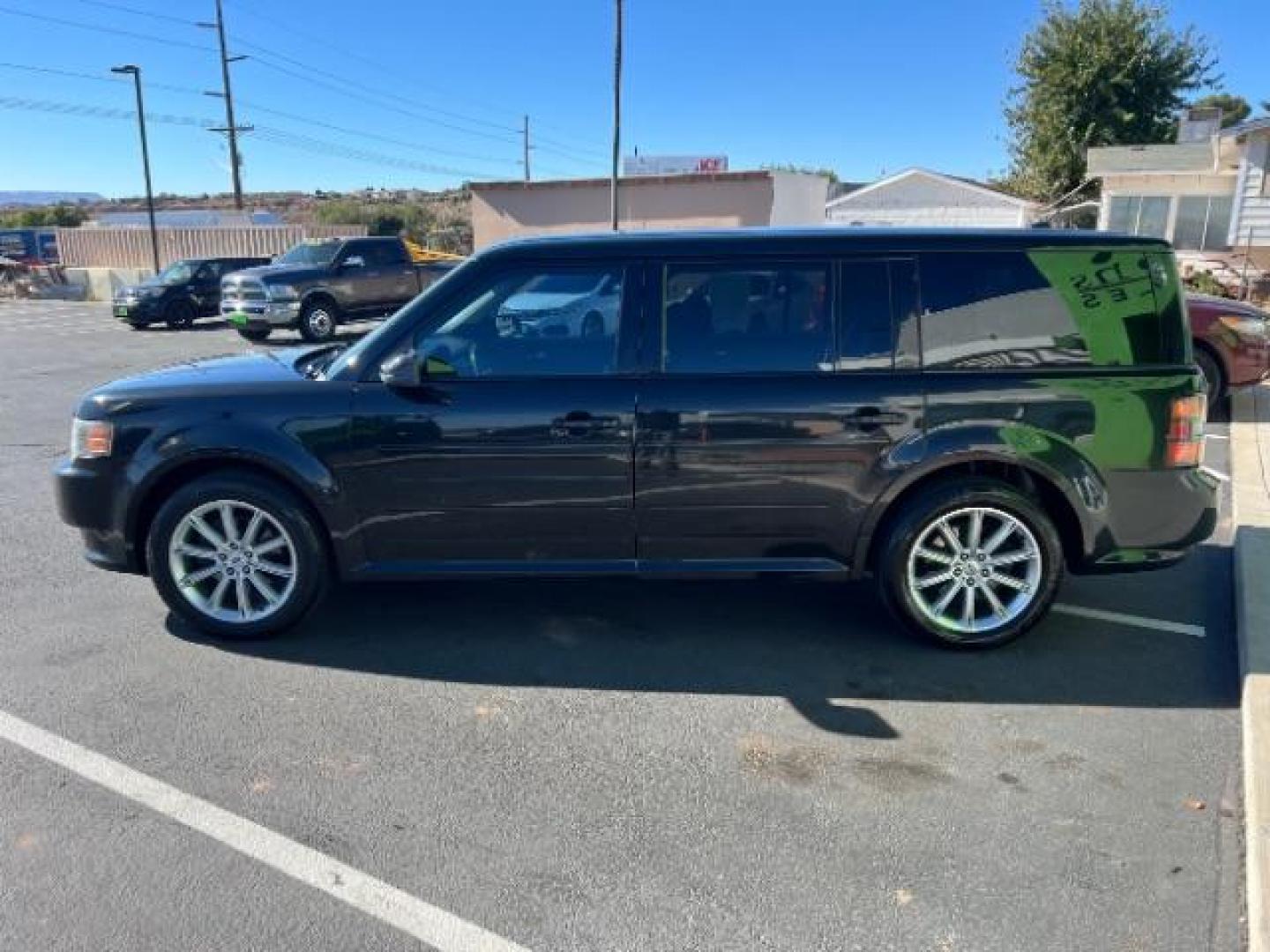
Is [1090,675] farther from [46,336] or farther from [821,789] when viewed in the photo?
[46,336]

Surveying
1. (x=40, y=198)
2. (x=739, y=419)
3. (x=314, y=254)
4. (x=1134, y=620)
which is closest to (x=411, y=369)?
(x=739, y=419)

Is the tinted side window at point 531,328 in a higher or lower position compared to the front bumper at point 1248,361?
higher

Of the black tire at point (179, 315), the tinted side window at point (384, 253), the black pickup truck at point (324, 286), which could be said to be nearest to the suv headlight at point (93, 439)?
the black pickup truck at point (324, 286)

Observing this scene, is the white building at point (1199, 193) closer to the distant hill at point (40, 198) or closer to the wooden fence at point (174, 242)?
the wooden fence at point (174, 242)

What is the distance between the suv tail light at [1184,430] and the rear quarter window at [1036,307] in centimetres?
23

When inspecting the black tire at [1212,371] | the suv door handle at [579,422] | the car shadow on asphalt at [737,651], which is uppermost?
the suv door handle at [579,422]

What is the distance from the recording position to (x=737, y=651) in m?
4.25

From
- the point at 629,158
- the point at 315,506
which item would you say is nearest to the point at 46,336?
the point at 315,506

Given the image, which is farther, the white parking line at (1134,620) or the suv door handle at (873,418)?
the white parking line at (1134,620)

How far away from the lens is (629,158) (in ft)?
139

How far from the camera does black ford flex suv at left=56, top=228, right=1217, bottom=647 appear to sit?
3.98m

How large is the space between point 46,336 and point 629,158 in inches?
1114

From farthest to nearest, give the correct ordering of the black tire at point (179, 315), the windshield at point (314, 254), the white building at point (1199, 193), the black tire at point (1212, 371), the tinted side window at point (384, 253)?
the white building at point (1199, 193)
the black tire at point (179, 315)
the tinted side window at point (384, 253)
the windshield at point (314, 254)
the black tire at point (1212, 371)

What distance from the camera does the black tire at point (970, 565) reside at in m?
4.07
